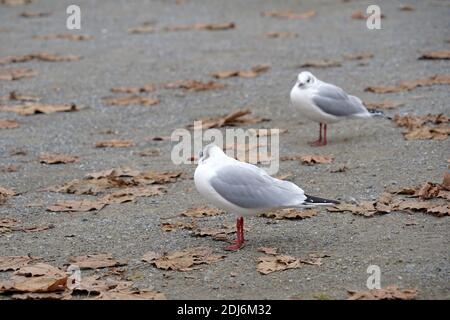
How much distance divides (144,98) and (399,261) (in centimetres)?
577

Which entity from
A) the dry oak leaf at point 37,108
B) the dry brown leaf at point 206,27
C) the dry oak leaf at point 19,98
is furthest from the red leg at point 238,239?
the dry brown leaf at point 206,27

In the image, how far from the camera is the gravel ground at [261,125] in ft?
15.4

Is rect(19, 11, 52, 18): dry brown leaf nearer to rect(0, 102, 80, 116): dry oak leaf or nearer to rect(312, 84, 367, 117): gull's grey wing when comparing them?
rect(0, 102, 80, 116): dry oak leaf

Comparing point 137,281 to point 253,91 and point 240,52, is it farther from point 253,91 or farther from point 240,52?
point 240,52

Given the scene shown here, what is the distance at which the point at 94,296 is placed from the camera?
4.34 meters

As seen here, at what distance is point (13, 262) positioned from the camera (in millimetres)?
4910

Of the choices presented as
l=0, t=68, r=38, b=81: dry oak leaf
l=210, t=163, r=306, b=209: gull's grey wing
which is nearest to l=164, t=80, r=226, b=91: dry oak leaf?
l=0, t=68, r=38, b=81: dry oak leaf

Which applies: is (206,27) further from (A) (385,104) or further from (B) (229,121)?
(A) (385,104)

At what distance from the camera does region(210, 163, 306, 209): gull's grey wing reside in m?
5.06

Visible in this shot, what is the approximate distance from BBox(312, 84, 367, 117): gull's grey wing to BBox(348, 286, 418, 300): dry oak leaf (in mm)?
3597

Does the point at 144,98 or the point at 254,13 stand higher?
the point at 254,13

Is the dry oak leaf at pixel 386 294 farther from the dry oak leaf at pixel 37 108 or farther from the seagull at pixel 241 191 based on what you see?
the dry oak leaf at pixel 37 108

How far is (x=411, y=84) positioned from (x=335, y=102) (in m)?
2.19
